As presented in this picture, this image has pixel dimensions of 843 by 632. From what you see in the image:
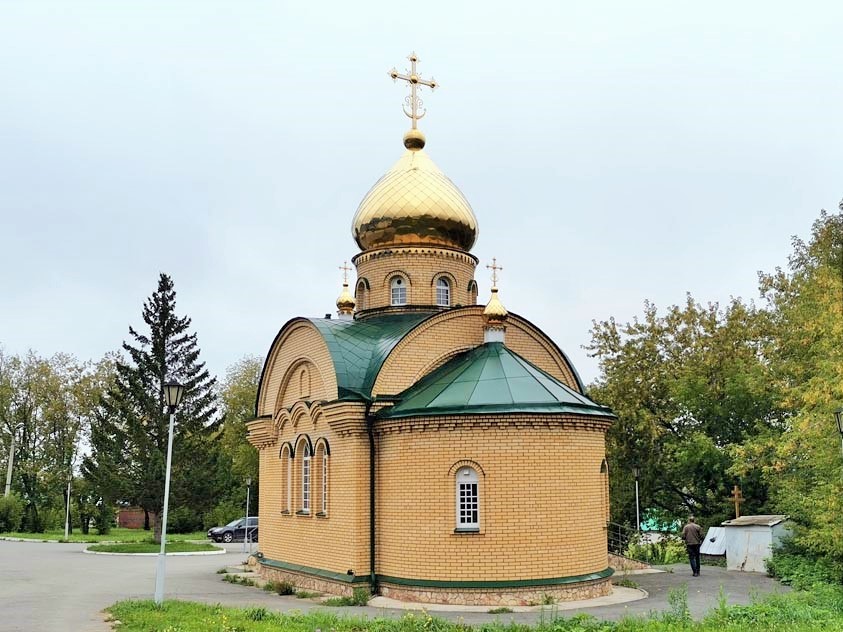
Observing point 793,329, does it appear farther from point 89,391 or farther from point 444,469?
point 89,391

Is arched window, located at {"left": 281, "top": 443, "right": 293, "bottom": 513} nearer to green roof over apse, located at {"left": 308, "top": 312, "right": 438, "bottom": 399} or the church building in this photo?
the church building

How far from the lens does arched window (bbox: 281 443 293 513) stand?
17750 mm

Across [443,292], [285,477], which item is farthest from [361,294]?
[285,477]

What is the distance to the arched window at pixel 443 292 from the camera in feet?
63.0

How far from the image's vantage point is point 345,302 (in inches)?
839

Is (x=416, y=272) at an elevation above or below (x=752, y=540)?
above

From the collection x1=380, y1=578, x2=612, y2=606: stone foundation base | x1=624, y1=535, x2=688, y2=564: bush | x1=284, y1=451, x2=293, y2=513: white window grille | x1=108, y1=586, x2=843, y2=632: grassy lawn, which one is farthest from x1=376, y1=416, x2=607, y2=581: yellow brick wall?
x1=624, y1=535, x2=688, y2=564: bush

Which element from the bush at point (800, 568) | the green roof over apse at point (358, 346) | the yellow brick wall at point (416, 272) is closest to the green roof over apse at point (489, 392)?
the green roof over apse at point (358, 346)

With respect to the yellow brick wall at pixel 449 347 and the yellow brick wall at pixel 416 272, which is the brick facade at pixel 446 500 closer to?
the yellow brick wall at pixel 449 347

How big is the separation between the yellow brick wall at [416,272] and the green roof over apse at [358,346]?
1.07m

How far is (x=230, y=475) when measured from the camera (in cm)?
4316

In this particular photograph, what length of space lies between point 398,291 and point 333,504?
5494 mm

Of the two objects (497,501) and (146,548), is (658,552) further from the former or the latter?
(146,548)

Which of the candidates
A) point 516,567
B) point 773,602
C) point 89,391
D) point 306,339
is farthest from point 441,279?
point 89,391
